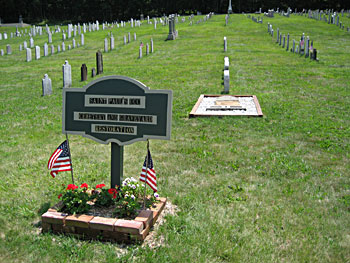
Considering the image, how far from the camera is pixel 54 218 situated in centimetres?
416

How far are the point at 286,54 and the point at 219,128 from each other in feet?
52.8

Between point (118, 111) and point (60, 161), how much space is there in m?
1.16

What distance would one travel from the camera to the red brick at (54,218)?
414 cm

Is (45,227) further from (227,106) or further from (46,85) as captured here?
(46,85)

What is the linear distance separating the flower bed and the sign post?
0.44 meters

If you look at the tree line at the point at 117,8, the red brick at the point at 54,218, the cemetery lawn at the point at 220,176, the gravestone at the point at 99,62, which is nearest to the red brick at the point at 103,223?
the cemetery lawn at the point at 220,176

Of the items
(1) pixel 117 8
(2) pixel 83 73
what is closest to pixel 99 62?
(2) pixel 83 73

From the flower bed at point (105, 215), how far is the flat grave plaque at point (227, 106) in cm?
579

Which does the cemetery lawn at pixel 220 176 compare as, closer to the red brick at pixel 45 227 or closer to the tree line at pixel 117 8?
the red brick at pixel 45 227

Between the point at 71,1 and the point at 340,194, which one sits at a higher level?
the point at 71,1

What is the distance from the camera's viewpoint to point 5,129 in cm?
901

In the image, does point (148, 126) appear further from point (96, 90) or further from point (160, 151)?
point (160, 151)

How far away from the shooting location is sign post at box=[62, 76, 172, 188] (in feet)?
13.9

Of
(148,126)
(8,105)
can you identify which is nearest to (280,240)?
(148,126)
